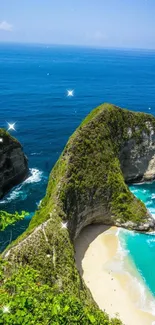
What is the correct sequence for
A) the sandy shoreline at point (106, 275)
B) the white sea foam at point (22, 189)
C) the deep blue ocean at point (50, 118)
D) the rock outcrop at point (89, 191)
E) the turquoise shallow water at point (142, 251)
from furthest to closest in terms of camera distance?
the white sea foam at point (22, 189)
the deep blue ocean at point (50, 118)
the turquoise shallow water at point (142, 251)
the sandy shoreline at point (106, 275)
the rock outcrop at point (89, 191)

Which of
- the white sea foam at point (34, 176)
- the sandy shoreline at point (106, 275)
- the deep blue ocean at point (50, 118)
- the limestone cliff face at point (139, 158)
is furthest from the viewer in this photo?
the white sea foam at point (34, 176)

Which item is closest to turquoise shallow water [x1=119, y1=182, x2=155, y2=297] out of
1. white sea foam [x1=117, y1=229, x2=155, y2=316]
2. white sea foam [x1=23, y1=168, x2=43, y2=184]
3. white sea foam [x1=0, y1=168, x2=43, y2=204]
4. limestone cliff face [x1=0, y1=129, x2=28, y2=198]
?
white sea foam [x1=117, y1=229, x2=155, y2=316]

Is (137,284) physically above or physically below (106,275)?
below

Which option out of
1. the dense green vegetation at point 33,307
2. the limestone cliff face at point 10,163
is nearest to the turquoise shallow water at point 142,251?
the limestone cliff face at point 10,163

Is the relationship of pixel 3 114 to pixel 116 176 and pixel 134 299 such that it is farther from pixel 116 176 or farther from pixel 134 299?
pixel 134 299

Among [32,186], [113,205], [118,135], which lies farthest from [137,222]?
[32,186]

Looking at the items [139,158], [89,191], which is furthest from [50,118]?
[89,191]

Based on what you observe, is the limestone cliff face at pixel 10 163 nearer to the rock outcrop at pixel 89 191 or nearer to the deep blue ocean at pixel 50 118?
the deep blue ocean at pixel 50 118

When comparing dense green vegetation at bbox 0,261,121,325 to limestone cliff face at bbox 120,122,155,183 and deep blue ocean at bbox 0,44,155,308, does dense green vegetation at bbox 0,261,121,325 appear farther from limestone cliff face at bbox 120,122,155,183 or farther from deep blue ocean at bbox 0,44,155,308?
limestone cliff face at bbox 120,122,155,183

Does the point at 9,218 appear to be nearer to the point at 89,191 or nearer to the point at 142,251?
the point at 89,191
